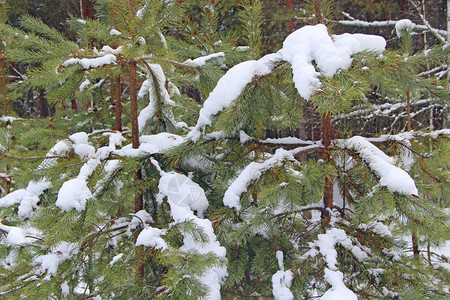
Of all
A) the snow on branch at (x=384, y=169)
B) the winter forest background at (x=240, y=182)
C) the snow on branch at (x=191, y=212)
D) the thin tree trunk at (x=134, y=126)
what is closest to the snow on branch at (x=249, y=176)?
the winter forest background at (x=240, y=182)

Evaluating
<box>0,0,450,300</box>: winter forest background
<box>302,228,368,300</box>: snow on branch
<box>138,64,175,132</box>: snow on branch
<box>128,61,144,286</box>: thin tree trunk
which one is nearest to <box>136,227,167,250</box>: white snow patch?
<box>0,0,450,300</box>: winter forest background

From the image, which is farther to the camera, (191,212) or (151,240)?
(191,212)

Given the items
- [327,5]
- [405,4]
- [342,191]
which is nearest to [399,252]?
[342,191]

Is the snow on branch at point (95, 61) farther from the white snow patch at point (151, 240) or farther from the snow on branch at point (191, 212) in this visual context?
the white snow patch at point (151, 240)

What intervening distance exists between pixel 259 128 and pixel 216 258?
1095mm

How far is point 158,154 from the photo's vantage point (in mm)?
2682

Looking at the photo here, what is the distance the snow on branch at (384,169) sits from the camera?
1.80 m

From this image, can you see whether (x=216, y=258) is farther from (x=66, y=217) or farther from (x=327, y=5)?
(x=327, y=5)

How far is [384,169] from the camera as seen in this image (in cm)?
195

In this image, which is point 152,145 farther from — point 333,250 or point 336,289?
point 336,289

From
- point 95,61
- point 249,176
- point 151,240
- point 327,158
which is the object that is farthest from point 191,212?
point 95,61

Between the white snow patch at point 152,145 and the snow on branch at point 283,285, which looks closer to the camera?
the snow on branch at point 283,285

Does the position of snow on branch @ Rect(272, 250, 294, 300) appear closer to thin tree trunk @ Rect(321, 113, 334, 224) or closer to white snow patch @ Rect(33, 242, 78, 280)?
thin tree trunk @ Rect(321, 113, 334, 224)

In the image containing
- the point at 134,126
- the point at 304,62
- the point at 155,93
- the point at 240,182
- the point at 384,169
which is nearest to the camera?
the point at 304,62
